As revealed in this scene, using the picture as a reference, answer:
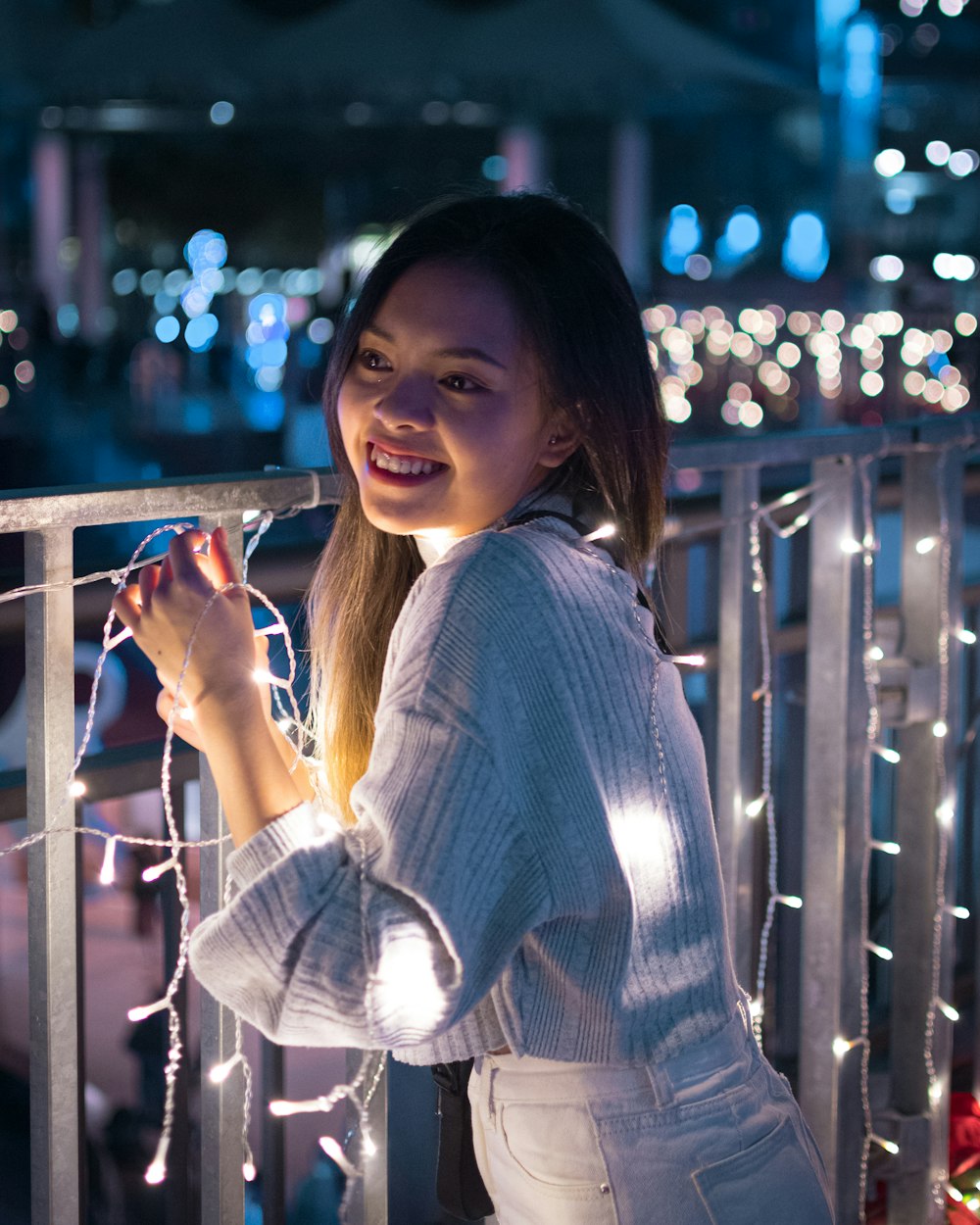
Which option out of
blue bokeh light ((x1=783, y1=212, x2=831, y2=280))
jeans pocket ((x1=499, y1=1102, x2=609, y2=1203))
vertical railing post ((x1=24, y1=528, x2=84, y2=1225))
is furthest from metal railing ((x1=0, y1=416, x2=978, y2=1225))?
blue bokeh light ((x1=783, y1=212, x2=831, y2=280))

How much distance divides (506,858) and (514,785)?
2.4 inches

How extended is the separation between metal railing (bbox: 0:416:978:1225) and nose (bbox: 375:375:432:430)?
0.81 ft

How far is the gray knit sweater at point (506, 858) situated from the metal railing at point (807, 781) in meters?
0.38

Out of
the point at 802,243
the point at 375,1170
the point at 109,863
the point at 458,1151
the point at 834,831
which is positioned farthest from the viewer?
the point at 802,243

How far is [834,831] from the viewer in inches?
95.6

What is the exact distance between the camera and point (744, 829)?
2270 millimetres

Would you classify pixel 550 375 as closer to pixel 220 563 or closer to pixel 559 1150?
pixel 220 563

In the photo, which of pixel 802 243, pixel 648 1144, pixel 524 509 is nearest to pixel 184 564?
pixel 524 509

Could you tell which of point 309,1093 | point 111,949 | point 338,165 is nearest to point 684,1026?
point 309,1093

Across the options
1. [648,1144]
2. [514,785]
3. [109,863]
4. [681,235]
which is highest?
[681,235]

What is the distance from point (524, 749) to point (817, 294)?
15.3 meters

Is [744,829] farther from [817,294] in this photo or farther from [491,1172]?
[817,294]

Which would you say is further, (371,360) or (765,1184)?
(371,360)

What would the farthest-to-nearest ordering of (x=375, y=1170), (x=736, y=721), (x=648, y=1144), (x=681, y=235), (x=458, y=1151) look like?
(x=681, y=235), (x=736, y=721), (x=375, y=1170), (x=458, y=1151), (x=648, y=1144)
